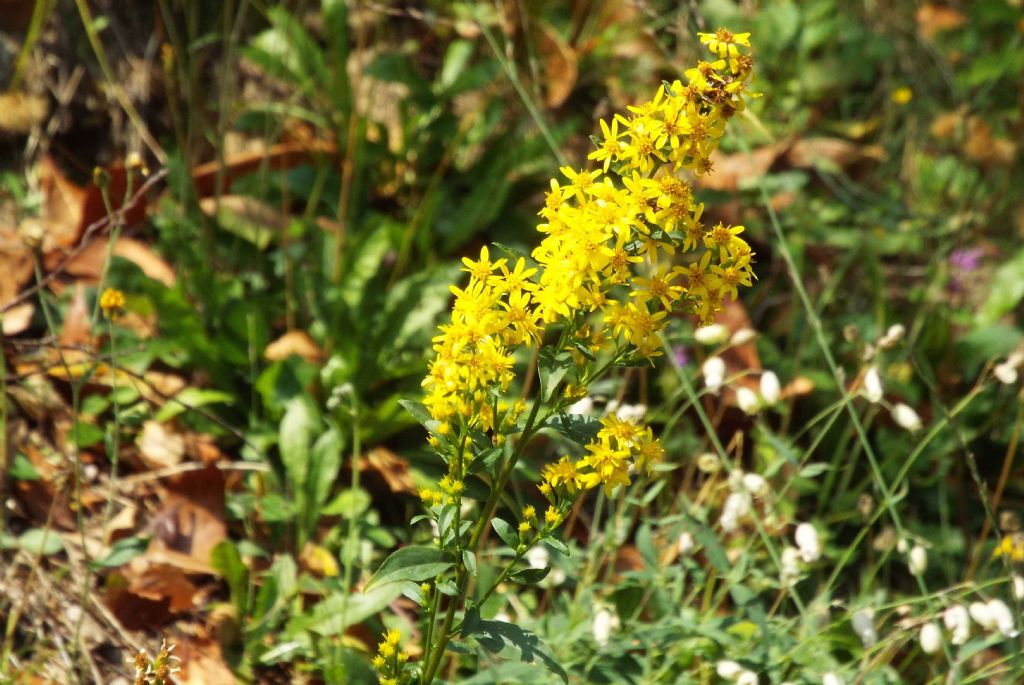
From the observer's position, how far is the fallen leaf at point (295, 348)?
2412mm

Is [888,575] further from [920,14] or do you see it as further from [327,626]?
[920,14]

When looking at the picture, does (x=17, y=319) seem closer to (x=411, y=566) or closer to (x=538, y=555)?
(x=538, y=555)

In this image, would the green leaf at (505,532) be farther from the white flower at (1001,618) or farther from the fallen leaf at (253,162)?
the fallen leaf at (253,162)

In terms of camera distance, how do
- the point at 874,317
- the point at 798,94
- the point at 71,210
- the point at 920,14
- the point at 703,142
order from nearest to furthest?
the point at 703,142 < the point at 71,210 < the point at 874,317 < the point at 798,94 < the point at 920,14

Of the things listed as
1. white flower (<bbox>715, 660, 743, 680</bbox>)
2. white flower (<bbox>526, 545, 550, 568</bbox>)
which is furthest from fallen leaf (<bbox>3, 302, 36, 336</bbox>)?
white flower (<bbox>715, 660, 743, 680</bbox>)

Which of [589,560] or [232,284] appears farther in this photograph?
[232,284]

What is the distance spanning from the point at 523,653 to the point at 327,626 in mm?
709

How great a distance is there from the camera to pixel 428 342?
2535 mm

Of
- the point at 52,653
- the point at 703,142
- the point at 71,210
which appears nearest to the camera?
the point at 703,142

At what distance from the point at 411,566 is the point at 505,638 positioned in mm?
147

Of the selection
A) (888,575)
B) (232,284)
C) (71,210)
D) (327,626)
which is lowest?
(888,575)

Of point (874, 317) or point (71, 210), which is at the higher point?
point (71, 210)

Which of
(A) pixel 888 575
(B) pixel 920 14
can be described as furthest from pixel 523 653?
(B) pixel 920 14

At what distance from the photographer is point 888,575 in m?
2.45
